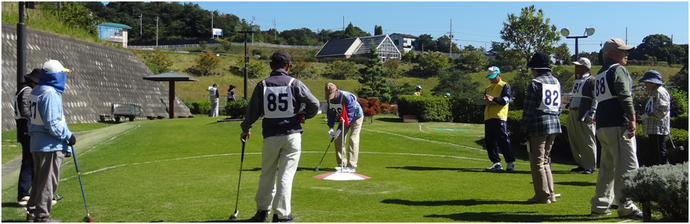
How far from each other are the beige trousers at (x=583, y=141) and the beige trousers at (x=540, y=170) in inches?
128

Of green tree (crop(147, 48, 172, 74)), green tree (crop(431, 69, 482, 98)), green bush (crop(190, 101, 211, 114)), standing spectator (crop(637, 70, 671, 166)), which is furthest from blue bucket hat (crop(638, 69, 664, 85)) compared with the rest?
green tree (crop(147, 48, 172, 74))

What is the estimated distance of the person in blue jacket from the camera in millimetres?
6355

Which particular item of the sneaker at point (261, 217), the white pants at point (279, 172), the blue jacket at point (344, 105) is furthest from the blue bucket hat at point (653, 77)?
the sneaker at point (261, 217)

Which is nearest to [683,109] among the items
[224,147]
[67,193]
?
[224,147]

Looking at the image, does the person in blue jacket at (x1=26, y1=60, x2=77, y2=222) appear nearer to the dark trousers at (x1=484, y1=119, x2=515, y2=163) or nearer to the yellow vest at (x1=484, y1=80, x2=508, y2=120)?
the yellow vest at (x1=484, y1=80, x2=508, y2=120)

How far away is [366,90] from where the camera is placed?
48.3 meters

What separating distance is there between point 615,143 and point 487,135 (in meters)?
4.94

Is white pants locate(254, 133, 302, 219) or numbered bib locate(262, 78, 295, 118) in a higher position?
numbered bib locate(262, 78, 295, 118)

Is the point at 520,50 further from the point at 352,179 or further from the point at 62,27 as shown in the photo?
the point at 352,179

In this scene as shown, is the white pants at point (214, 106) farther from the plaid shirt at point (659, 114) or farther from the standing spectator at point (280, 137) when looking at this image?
the standing spectator at point (280, 137)

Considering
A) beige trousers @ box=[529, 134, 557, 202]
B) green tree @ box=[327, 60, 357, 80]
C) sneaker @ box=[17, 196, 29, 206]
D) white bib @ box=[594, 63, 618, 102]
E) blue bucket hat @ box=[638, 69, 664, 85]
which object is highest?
green tree @ box=[327, 60, 357, 80]

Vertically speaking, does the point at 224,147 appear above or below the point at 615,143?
below

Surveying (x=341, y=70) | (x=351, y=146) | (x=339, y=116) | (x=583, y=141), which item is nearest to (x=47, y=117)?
(x=339, y=116)

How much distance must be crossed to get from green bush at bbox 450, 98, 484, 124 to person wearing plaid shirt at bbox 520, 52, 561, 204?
17.8 meters
